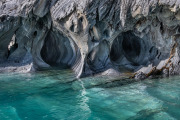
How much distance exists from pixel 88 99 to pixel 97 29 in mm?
4480

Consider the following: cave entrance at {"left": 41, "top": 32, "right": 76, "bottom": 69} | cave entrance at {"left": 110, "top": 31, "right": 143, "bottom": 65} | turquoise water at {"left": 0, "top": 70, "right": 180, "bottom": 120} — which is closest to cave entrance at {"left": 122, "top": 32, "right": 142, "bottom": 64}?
cave entrance at {"left": 110, "top": 31, "right": 143, "bottom": 65}

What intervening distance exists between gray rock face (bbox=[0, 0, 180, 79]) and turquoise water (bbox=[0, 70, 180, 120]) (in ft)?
5.63

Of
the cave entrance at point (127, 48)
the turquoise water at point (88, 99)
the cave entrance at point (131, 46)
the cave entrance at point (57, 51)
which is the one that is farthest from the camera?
the cave entrance at point (57, 51)

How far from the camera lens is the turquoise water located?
6082 millimetres

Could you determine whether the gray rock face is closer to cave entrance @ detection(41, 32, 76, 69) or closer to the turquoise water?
cave entrance @ detection(41, 32, 76, 69)

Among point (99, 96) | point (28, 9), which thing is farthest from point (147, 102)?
point (28, 9)

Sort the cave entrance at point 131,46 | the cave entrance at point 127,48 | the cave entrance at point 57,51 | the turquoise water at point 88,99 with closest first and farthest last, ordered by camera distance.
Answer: the turquoise water at point 88,99 → the cave entrance at point 127,48 → the cave entrance at point 131,46 → the cave entrance at point 57,51

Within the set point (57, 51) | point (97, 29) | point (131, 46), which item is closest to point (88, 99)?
point (97, 29)

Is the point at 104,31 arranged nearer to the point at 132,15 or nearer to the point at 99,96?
the point at 132,15

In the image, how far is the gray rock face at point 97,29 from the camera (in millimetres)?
10133

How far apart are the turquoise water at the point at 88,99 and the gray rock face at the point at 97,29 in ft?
5.63

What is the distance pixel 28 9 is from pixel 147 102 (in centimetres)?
765

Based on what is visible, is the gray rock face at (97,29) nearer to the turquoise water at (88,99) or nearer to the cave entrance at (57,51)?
the cave entrance at (57,51)

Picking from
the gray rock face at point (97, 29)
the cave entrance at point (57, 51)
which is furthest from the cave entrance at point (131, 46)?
the cave entrance at point (57, 51)
